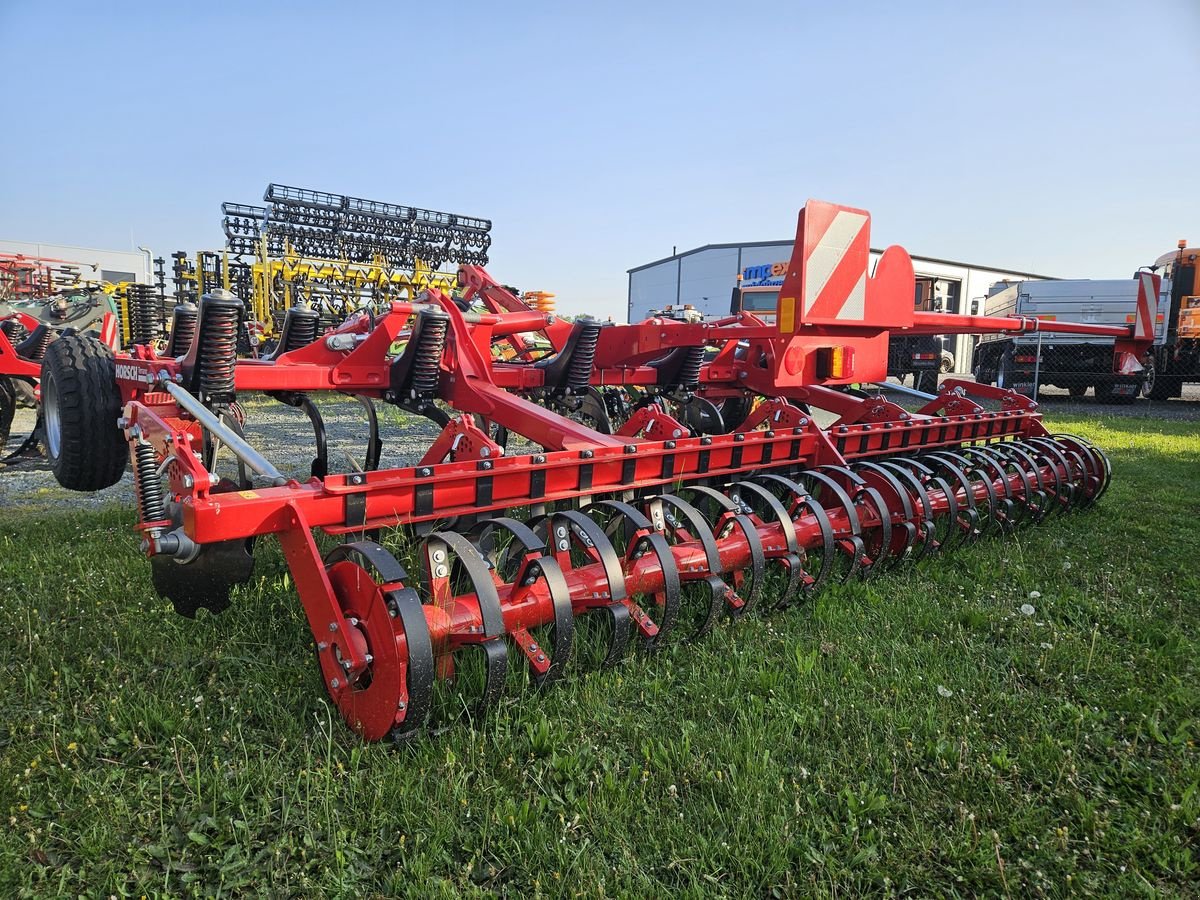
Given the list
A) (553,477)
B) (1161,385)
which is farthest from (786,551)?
(1161,385)

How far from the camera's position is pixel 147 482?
9.95ft

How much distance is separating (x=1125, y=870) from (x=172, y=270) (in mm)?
20218

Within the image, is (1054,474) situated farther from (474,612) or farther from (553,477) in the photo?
(474,612)

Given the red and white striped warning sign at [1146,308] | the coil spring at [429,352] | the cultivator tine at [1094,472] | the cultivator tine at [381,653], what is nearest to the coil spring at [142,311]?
the coil spring at [429,352]

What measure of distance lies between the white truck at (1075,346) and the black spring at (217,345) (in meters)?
13.1

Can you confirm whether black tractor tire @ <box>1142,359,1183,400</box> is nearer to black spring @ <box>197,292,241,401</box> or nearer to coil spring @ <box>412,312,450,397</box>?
coil spring @ <box>412,312,450,397</box>

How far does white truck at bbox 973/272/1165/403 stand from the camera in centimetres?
1328

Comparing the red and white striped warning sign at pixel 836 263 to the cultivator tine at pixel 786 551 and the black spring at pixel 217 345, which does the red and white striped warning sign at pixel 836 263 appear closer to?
the cultivator tine at pixel 786 551

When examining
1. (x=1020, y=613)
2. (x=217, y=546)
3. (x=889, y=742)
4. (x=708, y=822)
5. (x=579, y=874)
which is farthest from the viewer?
(x=1020, y=613)

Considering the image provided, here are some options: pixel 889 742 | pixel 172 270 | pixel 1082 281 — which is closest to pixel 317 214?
pixel 172 270

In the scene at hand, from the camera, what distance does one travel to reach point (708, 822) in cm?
189

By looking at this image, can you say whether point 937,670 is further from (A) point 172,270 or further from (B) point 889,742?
(A) point 172,270

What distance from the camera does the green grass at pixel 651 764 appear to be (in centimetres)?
173

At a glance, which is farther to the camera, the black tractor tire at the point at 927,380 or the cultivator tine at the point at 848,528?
the black tractor tire at the point at 927,380
